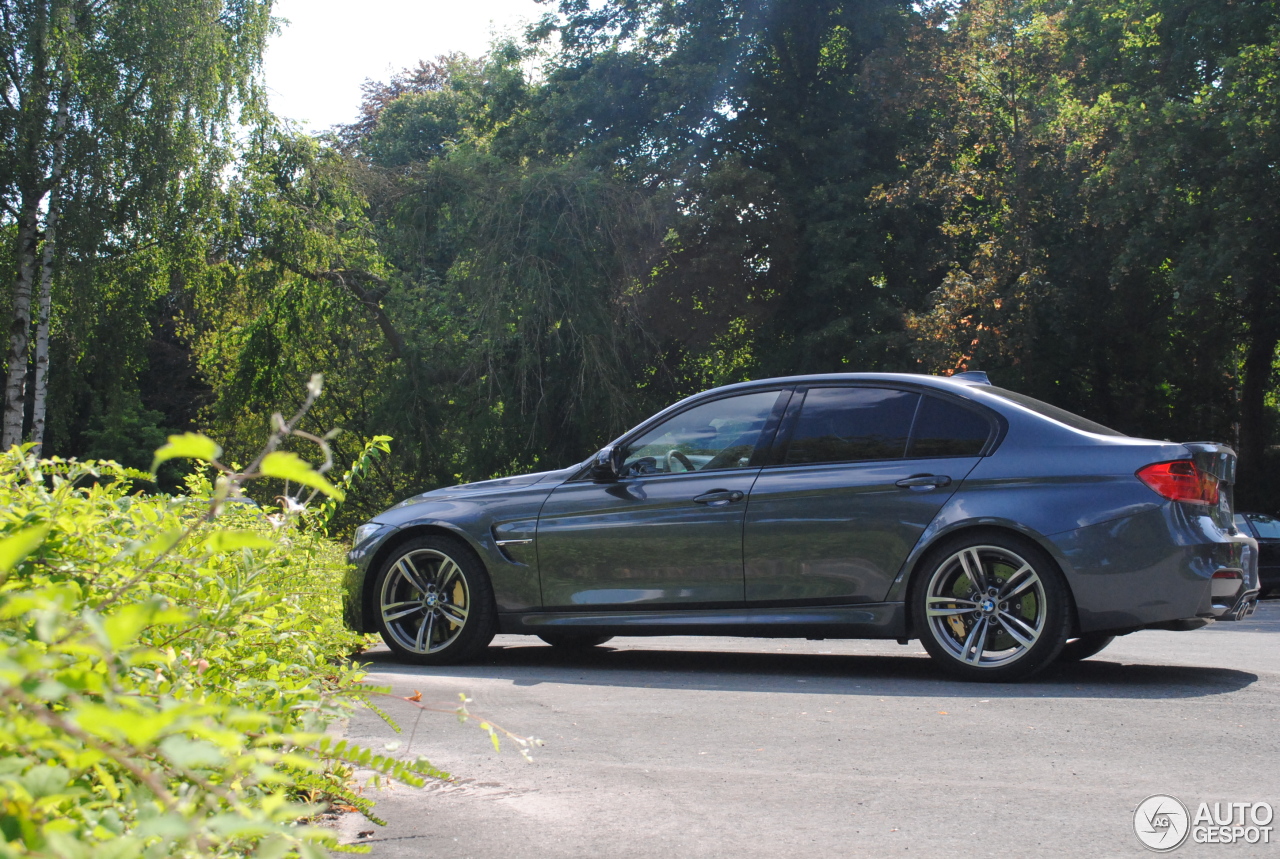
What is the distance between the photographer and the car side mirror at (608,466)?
24.3ft

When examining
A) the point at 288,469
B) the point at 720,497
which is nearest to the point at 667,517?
the point at 720,497

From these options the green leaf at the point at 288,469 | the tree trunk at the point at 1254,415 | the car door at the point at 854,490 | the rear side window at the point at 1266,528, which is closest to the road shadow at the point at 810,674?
the car door at the point at 854,490

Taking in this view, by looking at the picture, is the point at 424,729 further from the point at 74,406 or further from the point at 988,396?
the point at 74,406

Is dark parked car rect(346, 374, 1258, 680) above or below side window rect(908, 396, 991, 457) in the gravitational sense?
below

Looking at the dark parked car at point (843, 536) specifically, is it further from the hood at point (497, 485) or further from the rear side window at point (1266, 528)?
the rear side window at point (1266, 528)

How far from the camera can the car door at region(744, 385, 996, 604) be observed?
259 inches

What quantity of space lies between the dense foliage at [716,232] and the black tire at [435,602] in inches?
604

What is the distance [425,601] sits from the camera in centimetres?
767

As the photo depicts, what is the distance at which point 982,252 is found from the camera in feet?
77.6

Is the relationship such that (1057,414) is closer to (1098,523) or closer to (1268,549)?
(1098,523)

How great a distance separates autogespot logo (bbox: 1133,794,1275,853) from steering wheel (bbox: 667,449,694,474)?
3702mm

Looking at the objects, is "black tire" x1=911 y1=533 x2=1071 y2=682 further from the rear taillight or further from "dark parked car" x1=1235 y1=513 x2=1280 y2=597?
"dark parked car" x1=1235 y1=513 x2=1280 y2=597

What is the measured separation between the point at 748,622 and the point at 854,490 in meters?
0.92

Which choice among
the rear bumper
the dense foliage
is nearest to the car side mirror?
the rear bumper
